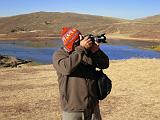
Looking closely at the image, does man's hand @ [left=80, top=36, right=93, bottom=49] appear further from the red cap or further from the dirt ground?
the dirt ground

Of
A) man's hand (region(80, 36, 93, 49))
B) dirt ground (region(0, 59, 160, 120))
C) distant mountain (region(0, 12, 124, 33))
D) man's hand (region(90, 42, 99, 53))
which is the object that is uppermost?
man's hand (region(80, 36, 93, 49))

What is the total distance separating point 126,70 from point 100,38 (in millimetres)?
15191

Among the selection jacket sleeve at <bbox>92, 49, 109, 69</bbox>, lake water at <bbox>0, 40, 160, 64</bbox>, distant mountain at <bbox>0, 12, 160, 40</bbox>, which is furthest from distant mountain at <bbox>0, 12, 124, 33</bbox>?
jacket sleeve at <bbox>92, 49, 109, 69</bbox>

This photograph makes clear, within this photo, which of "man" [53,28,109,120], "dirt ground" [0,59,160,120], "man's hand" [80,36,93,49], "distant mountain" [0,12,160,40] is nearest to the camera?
"man's hand" [80,36,93,49]

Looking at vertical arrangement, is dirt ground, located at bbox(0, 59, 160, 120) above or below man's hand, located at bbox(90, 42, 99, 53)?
below

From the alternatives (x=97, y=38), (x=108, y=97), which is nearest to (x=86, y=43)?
(x=97, y=38)

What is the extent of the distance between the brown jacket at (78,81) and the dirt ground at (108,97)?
5.76 metres

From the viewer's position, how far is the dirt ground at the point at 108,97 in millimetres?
11875

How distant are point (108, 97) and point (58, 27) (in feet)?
361

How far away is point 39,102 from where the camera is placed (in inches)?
536

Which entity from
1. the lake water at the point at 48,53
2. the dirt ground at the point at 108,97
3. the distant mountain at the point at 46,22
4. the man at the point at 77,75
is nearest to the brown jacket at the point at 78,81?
the man at the point at 77,75

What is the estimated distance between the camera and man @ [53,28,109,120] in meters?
5.66

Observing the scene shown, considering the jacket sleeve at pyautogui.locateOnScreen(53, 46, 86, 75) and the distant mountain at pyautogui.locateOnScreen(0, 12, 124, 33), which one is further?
the distant mountain at pyautogui.locateOnScreen(0, 12, 124, 33)

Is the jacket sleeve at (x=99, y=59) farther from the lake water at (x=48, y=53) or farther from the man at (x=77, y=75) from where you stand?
the lake water at (x=48, y=53)
